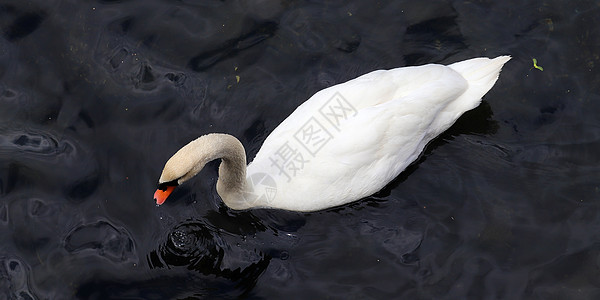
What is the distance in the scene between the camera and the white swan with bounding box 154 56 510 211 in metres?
8.47

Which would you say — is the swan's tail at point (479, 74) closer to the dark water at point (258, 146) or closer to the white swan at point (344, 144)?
the white swan at point (344, 144)

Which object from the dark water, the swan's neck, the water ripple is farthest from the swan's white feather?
the water ripple

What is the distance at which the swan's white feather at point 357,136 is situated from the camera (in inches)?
334

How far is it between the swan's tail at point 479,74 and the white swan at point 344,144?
0.20 m

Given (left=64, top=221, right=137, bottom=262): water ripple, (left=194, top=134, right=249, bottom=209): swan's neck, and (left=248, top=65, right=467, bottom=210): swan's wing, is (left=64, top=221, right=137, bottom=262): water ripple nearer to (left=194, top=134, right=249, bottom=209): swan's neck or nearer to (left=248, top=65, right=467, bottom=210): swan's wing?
(left=194, top=134, right=249, bottom=209): swan's neck

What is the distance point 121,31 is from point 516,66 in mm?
5400

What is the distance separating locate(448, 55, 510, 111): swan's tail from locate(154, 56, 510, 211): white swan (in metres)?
0.20

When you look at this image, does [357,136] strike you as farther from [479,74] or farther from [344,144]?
[479,74]

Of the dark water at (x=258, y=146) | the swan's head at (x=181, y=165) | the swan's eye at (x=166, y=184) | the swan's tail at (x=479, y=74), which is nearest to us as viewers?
the swan's head at (x=181, y=165)

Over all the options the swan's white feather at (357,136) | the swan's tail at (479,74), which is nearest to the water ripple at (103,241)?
the swan's white feather at (357,136)

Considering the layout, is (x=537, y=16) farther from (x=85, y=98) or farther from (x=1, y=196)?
(x=1, y=196)

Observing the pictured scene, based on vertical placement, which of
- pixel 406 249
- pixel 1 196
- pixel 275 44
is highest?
pixel 275 44

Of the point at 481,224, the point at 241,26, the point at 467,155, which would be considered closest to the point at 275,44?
the point at 241,26

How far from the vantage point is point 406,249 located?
351 inches
